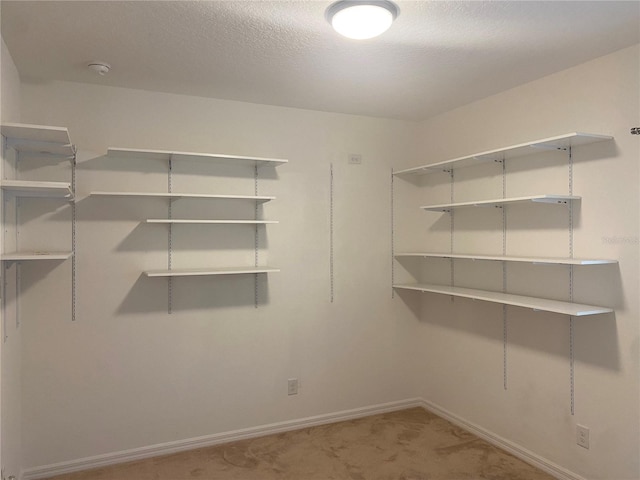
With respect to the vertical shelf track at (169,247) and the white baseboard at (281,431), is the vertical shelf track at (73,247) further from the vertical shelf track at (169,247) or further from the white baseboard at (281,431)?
the white baseboard at (281,431)

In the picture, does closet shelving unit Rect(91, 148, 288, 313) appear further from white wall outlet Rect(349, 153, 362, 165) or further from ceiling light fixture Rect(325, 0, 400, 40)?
ceiling light fixture Rect(325, 0, 400, 40)

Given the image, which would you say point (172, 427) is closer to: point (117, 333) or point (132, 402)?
point (132, 402)

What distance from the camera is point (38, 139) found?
2.62 metres

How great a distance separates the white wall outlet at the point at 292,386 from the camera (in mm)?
3748

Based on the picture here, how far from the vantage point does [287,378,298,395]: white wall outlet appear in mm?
3748

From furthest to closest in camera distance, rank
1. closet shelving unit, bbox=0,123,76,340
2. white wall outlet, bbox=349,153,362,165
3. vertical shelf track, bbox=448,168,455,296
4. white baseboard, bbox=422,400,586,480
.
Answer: white wall outlet, bbox=349,153,362,165 < vertical shelf track, bbox=448,168,455,296 < white baseboard, bbox=422,400,586,480 < closet shelving unit, bbox=0,123,76,340

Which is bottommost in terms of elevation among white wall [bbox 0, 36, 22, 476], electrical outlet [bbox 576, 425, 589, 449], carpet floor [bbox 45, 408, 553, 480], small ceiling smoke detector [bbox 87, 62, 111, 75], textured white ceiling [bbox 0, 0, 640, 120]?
carpet floor [bbox 45, 408, 553, 480]

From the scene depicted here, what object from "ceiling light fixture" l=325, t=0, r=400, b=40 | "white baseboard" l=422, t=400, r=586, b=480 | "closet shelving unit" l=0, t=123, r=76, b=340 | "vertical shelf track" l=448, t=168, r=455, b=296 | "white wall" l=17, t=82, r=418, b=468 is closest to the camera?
"ceiling light fixture" l=325, t=0, r=400, b=40

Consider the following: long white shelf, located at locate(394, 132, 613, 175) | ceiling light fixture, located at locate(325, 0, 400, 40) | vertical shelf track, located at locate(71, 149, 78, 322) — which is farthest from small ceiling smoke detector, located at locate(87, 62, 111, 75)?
long white shelf, located at locate(394, 132, 613, 175)

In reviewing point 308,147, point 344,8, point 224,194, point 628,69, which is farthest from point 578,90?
point 224,194

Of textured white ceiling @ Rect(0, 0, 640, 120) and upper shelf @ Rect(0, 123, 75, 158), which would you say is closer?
textured white ceiling @ Rect(0, 0, 640, 120)

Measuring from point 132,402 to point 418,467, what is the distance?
1.98 metres

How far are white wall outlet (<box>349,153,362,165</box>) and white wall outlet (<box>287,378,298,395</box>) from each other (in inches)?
72.5

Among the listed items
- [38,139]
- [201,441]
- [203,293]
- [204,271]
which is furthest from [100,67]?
[201,441]
